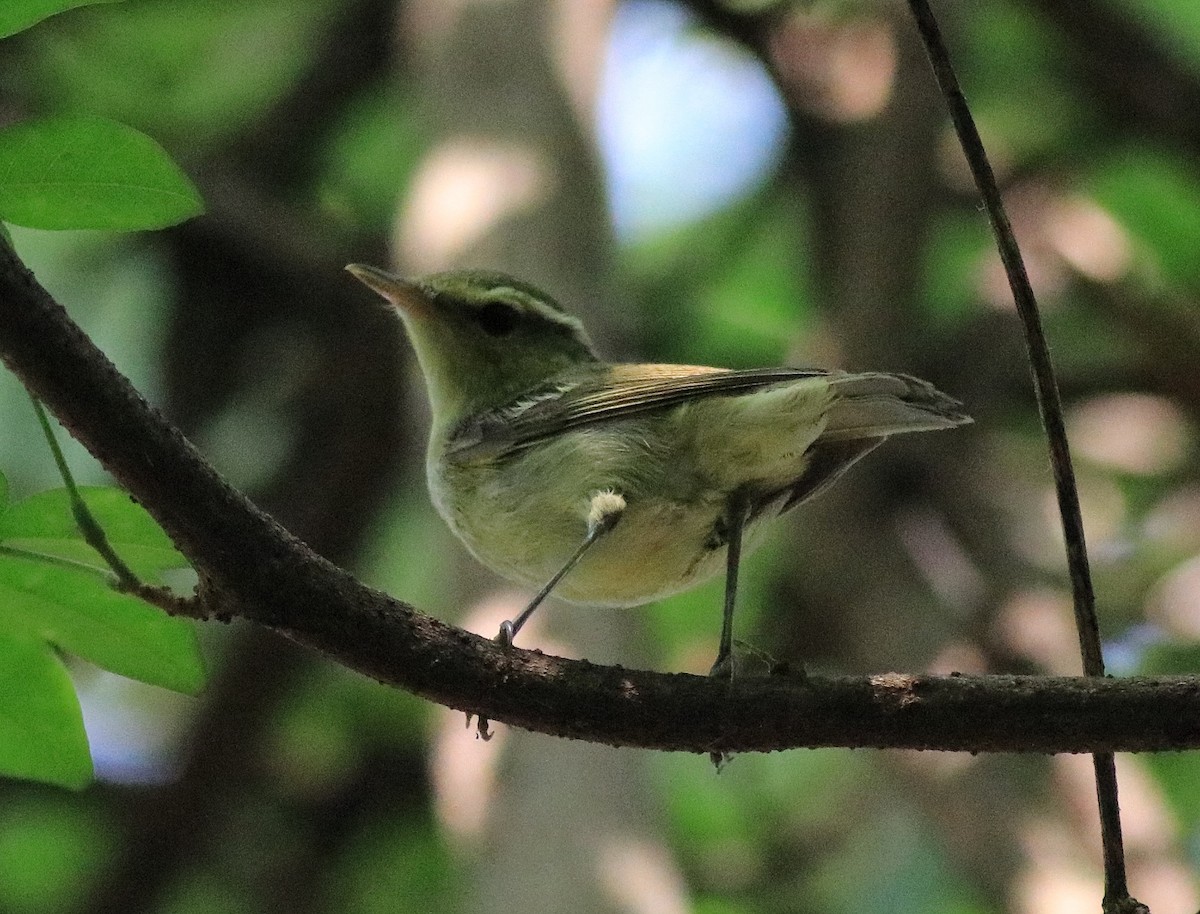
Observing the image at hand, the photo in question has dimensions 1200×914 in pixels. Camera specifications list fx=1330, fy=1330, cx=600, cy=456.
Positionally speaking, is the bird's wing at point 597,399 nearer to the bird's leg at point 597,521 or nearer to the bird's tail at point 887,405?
the bird's tail at point 887,405

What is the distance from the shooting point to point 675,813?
5484 millimetres

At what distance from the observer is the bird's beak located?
10.2 feet

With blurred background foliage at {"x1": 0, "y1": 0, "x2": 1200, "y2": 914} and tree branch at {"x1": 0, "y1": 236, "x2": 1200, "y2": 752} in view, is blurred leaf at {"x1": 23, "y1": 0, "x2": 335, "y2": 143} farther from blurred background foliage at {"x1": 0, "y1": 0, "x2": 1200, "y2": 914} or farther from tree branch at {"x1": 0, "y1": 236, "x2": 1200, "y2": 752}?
tree branch at {"x1": 0, "y1": 236, "x2": 1200, "y2": 752}

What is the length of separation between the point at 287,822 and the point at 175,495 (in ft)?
14.0

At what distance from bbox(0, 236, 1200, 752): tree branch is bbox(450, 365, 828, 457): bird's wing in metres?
0.97

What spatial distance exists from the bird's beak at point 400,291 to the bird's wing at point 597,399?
334 mm

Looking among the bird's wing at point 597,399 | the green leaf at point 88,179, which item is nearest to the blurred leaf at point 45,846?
the bird's wing at point 597,399

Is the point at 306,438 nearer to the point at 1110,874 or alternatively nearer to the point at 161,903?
the point at 161,903

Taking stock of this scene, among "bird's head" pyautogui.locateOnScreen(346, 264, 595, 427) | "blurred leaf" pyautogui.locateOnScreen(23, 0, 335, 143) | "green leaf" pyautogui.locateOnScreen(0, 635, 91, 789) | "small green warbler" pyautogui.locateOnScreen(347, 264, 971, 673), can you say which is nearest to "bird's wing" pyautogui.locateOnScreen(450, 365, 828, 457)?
"small green warbler" pyautogui.locateOnScreen(347, 264, 971, 673)

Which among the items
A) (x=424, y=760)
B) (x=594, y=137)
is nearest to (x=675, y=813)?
(x=424, y=760)

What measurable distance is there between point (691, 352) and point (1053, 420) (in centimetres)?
395

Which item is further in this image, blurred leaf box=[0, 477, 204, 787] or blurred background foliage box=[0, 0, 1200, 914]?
blurred background foliage box=[0, 0, 1200, 914]

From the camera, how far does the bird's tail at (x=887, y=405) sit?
2512 mm

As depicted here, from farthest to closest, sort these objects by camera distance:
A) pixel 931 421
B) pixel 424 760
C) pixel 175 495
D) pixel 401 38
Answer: pixel 401 38 < pixel 424 760 < pixel 931 421 < pixel 175 495
